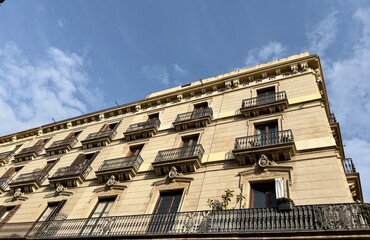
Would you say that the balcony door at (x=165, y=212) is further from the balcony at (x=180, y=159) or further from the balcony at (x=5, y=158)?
the balcony at (x=5, y=158)

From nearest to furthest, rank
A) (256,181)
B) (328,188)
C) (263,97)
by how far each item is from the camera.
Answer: (328,188)
(256,181)
(263,97)

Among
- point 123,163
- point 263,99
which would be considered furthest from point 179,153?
point 263,99

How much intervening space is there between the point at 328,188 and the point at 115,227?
8578 mm

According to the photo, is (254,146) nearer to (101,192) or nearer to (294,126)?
(294,126)

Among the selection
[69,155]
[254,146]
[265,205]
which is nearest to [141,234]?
[265,205]

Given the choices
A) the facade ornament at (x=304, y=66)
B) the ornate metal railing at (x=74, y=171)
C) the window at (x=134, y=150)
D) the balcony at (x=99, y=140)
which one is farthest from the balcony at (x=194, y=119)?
the facade ornament at (x=304, y=66)

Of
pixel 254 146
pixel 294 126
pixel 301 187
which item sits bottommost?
pixel 301 187

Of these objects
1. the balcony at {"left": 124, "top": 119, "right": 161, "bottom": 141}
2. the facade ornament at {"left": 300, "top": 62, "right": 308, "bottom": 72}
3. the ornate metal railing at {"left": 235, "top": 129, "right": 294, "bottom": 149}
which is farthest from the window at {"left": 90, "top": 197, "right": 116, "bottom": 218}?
the facade ornament at {"left": 300, "top": 62, "right": 308, "bottom": 72}

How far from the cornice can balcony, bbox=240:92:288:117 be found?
257 cm

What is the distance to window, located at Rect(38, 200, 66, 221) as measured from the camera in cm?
1498

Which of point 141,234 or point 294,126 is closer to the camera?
point 141,234

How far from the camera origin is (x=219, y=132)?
15.8m

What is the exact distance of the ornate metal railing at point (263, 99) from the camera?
1592 centimetres

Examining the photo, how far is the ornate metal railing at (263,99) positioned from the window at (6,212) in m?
14.9
